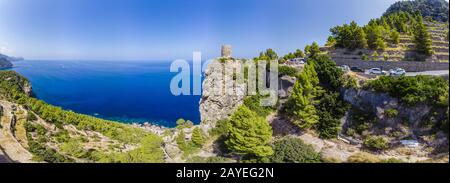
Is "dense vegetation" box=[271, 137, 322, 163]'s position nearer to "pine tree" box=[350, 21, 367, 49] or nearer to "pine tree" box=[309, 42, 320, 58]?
"pine tree" box=[309, 42, 320, 58]

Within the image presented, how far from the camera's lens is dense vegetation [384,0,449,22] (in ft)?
135

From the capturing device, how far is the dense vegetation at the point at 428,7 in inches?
1619

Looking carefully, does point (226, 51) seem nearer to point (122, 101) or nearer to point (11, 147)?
point (11, 147)

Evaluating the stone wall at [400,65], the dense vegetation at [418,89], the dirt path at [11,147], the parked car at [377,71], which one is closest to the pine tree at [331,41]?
the stone wall at [400,65]

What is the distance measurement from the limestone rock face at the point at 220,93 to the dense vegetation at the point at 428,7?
3434 centimetres

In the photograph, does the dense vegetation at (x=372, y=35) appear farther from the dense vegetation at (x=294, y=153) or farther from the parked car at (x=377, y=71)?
the dense vegetation at (x=294, y=153)

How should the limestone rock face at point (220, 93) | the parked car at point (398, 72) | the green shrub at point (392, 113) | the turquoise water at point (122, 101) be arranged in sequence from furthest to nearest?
1. the turquoise water at point (122, 101)
2. the limestone rock face at point (220, 93)
3. the parked car at point (398, 72)
4. the green shrub at point (392, 113)

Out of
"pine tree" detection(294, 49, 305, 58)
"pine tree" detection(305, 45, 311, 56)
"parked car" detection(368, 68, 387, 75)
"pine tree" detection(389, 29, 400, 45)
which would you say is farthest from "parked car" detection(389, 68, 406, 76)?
"pine tree" detection(294, 49, 305, 58)

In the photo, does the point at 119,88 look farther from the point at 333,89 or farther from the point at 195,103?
the point at 333,89

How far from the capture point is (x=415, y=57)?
21.4 metres

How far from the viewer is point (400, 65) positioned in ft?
65.5
